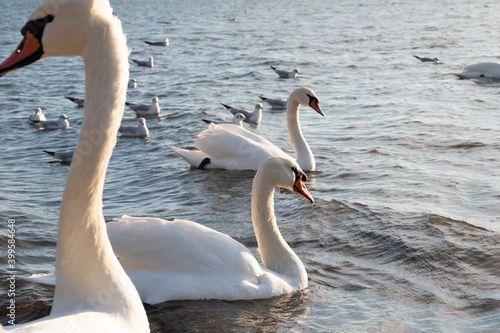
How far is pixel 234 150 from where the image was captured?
32.9ft

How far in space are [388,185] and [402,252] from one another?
7.82ft

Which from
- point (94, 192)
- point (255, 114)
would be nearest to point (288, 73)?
point (255, 114)

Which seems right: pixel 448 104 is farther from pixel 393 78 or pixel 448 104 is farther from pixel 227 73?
pixel 227 73

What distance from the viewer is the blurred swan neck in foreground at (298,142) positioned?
33.1 feet

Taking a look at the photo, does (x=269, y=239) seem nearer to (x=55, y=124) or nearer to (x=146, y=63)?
(x=55, y=124)

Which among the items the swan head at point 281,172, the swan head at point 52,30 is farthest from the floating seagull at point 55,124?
the swan head at point 52,30

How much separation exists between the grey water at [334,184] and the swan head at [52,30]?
9.98 ft

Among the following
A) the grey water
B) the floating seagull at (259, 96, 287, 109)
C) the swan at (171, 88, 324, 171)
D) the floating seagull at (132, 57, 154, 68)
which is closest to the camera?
the grey water

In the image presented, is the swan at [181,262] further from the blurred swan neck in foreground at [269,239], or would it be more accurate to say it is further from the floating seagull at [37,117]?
the floating seagull at [37,117]

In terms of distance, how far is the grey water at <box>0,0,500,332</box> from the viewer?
5.70 m

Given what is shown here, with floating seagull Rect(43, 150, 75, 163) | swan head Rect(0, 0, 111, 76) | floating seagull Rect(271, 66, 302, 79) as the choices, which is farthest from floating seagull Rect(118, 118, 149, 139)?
swan head Rect(0, 0, 111, 76)

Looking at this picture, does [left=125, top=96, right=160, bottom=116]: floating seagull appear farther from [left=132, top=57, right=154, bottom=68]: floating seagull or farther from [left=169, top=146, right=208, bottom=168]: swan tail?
[left=132, top=57, right=154, bottom=68]: floating seagull

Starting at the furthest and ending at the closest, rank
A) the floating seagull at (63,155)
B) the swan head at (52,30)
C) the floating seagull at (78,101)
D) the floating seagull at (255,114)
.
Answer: the floating seagull at (78,101) → the floating seagull at (255,114) → the floating seagull at (63,155) → the swan head at (52,30)

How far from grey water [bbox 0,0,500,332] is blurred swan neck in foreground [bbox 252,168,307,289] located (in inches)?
10.3
